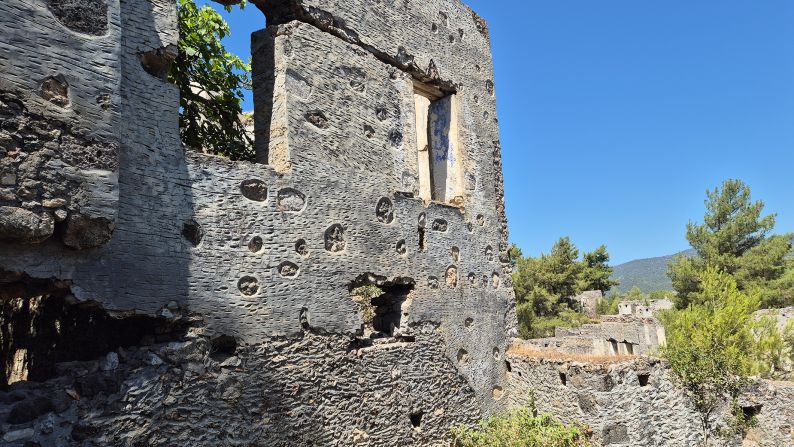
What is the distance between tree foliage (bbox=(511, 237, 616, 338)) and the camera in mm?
20922

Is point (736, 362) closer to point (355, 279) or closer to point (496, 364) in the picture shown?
point (496, 364)

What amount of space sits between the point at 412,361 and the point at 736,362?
4.15 meters

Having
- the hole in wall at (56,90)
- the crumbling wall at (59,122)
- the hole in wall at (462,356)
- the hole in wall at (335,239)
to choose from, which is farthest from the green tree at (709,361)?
the hole in wall at (56,90)

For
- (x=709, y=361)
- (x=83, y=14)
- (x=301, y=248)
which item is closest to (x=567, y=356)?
(x=709, y=361)

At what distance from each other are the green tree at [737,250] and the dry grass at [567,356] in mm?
15183

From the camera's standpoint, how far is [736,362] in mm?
6344

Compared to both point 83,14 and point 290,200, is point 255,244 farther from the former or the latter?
point 83,14

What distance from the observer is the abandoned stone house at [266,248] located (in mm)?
2709

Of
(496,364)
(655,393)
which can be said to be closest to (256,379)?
(496,364)

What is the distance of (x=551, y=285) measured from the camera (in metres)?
23.4

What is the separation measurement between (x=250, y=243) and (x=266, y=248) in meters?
0.13

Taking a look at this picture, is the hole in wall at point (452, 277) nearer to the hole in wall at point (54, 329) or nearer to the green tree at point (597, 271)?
the hole in wall at point (54, 329)

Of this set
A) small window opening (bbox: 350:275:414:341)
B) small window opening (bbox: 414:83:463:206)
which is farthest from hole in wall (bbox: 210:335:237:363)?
small window opening (bbox: 414:83:463:206)

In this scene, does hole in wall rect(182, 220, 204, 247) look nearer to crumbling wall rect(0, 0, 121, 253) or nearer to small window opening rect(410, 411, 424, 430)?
crumbling wall rect(0, 0, 121, 253)
